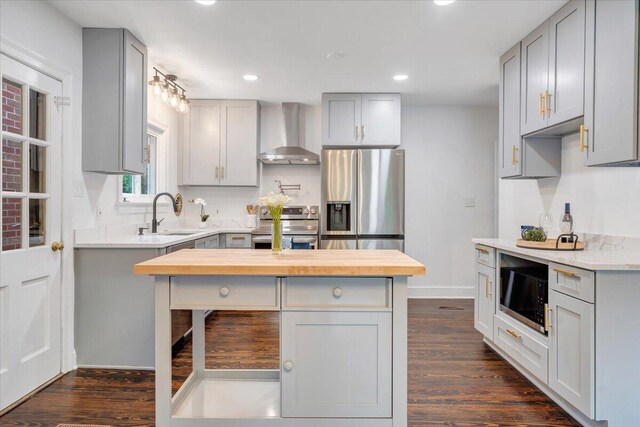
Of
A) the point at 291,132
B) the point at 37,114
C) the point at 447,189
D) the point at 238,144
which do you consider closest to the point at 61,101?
the point at 37,114

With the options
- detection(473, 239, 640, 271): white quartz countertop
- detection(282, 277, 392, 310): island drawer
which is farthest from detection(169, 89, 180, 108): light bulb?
detection(473, 239, 640, 271): white quartz countertop

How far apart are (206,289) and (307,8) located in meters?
1.94

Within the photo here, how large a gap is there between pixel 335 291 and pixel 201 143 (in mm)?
3518

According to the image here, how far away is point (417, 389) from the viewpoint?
241cm

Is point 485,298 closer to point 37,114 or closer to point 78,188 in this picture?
point 78,188

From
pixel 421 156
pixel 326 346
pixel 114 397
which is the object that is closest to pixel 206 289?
pixel 326 346

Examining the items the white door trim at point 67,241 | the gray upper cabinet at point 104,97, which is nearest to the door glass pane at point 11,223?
the white door trim at point 67,241

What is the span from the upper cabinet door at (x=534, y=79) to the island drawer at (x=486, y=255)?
968 millimetres

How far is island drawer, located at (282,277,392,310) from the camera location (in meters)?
1.75

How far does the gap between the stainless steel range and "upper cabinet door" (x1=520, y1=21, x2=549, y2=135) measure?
7.91ft

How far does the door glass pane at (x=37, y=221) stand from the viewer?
7.84ft

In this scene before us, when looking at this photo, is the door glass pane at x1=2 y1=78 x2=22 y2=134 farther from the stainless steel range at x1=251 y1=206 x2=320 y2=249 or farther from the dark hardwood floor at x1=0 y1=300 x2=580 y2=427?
the stainless steel range at x1=251 y1=206 x2=320 y2=249

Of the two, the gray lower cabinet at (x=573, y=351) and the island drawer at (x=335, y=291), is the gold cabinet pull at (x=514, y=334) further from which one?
the island drawer at (x=335, y=291)

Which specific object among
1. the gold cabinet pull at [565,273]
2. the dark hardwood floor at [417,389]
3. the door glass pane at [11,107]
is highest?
the door glass pane at [11,107]
